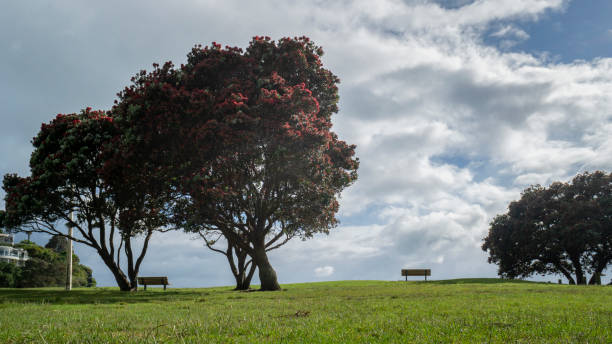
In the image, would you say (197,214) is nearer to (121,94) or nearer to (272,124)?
(272,124)

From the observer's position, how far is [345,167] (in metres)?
30.3

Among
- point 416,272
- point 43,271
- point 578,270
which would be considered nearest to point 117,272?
point 416,272

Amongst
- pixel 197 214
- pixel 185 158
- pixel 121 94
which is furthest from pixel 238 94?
pixel 121 94

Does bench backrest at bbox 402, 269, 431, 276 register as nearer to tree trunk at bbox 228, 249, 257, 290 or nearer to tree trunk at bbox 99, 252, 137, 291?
tree trunk at bbox 228, 249, 257, 290

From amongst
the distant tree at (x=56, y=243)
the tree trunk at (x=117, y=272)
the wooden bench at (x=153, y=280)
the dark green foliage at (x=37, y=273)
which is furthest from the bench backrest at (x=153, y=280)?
the distant tree at (x=56, y=243)

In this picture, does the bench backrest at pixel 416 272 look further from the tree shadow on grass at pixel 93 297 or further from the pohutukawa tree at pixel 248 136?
the tree shadow on grass at pixel 93 297

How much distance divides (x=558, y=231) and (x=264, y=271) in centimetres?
3334

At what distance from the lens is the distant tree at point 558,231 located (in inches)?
1759

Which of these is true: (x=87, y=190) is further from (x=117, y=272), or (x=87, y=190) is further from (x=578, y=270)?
(x=578, y=270)

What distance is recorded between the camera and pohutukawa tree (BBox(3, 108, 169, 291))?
1153 inches

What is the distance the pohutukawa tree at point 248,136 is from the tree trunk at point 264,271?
67mm

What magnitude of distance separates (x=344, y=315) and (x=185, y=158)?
60.0 feet

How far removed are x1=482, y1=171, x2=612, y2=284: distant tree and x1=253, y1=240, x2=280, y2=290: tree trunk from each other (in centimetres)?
3141

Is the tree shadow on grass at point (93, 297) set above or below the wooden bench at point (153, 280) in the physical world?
above
